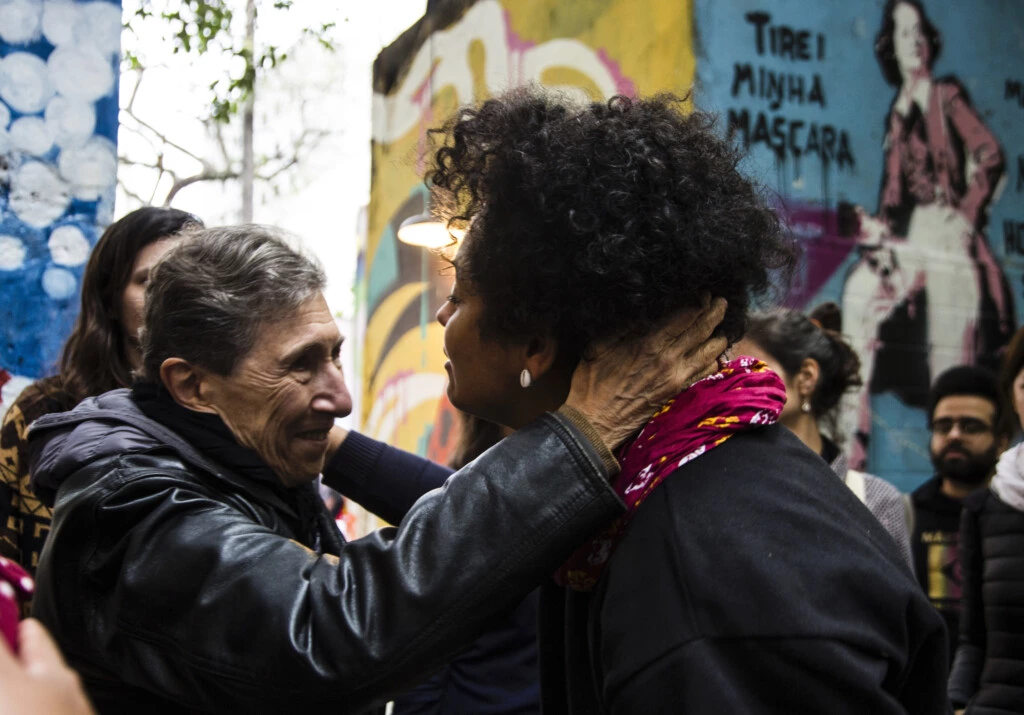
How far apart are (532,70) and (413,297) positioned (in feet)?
10.4

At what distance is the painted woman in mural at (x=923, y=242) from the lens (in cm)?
602

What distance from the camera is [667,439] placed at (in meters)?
1.43

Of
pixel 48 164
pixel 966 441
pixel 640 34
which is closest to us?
pixel 48 164

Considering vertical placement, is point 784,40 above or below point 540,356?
above

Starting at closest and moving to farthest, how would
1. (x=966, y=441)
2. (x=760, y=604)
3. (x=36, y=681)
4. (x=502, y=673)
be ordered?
(x=36, y=681)
(x=760, y=604)
(x=502, y=673)
(x=966, y=441)

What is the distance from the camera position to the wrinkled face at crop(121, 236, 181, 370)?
2.62 metres

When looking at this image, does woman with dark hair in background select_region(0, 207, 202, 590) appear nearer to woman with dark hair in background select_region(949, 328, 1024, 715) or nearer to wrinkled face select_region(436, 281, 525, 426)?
wrinkled face select_region(436, 281, 525, 426)

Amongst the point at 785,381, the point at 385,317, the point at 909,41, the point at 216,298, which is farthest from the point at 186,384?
the point at 385,317

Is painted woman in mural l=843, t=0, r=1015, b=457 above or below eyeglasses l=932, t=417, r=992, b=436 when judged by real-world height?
above

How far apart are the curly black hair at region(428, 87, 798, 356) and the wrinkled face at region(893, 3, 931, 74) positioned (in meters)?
5.33

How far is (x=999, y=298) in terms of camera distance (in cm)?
648

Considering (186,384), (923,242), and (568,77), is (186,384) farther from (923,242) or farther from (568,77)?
(923,242)

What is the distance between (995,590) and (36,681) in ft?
10.2

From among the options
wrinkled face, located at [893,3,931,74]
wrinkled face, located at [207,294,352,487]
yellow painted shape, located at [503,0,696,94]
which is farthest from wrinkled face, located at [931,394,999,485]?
wrinkled face, located at [207,294,352,487]
